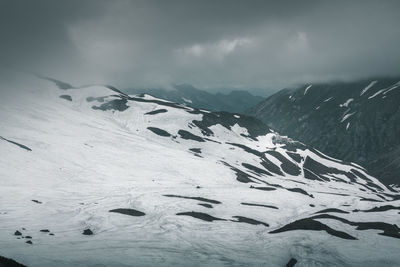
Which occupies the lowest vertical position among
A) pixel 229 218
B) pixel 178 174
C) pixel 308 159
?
pixel 229 218

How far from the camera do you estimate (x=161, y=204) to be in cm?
7919

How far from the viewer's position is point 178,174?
124000 millimetres

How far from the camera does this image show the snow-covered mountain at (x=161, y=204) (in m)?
47.4

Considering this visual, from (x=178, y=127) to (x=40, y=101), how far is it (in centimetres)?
7263

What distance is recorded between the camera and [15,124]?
14300 centimetres

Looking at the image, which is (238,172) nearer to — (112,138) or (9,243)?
(112,138)

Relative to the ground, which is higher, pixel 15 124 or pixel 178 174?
pixel 15 124

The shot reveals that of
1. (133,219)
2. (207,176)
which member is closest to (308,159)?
(207,176)

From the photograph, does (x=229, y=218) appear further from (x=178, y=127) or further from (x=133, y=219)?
(x=178, y=127)

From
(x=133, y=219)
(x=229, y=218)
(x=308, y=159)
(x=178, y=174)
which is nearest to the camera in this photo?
(x=133, y=219)

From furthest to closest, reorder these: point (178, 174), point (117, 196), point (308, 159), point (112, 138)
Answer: point (308, 159)
point (112, 138)
point (178, 174)
point (117, 196)

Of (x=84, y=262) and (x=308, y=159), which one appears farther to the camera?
(x=308, y=159)

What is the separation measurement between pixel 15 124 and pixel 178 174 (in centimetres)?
6749

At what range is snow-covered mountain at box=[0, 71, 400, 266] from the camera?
47438mm
